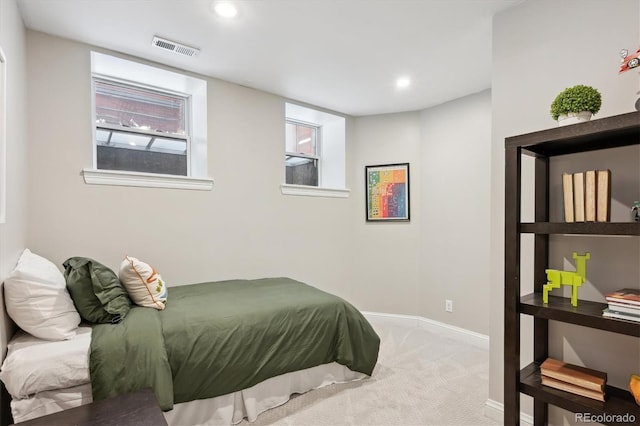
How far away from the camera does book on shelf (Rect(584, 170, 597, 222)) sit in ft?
4.93

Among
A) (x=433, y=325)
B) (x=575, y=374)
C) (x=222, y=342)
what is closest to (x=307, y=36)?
(x=222, y=342)

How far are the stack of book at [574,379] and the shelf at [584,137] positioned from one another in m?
1.08

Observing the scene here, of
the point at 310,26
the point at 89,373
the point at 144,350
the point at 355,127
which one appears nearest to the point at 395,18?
the point at 310,26

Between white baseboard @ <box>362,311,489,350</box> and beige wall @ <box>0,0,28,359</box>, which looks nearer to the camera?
beige wall @ <box>0,0,28,359</box>

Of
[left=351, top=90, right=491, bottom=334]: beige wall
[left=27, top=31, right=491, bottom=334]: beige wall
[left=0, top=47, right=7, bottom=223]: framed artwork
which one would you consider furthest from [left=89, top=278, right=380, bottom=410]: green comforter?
[left=351, top=90, right=491, bottom=334]: beige wall

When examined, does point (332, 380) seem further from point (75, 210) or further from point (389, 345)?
point (75, 210)

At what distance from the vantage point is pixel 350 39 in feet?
8.13

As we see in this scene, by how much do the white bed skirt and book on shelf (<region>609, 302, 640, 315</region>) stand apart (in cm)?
173

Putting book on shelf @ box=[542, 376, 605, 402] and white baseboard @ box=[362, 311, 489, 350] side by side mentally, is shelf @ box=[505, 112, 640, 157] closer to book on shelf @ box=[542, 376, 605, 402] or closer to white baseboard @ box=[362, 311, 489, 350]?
book on shelf @ box=[542, 376, 605, 402]

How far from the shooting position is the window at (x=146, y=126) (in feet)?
9.30

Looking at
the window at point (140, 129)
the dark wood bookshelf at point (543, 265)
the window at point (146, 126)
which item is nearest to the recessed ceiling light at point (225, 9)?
the window at point (146, 126)

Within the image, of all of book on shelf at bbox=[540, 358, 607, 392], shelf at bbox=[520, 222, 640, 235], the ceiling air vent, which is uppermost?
the ceiling air vent

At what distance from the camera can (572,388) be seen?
1572 mm

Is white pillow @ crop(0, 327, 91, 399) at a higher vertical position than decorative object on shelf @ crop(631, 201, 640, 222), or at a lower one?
lower
